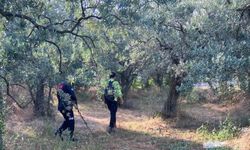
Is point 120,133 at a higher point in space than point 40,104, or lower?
lower

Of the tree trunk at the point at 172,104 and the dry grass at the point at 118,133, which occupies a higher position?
the tree trunk at the point at 172,104

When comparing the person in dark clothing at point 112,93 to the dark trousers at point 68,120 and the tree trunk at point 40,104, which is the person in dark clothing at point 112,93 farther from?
the tree trunk at point 40,104

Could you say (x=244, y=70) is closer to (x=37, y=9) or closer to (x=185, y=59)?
(x=185, y=59)

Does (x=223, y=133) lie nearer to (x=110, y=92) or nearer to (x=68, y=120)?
(x=110, y=92)

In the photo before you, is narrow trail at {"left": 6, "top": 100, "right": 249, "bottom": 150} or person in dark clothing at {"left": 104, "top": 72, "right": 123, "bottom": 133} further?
person in dark clothing at {"left": 104, "top": 72, "right": 123, "bottom": 133}

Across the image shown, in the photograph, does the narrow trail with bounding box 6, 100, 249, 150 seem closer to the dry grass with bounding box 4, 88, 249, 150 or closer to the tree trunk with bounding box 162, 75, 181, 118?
the dry grass with bounding box 4, 88, 249, 150

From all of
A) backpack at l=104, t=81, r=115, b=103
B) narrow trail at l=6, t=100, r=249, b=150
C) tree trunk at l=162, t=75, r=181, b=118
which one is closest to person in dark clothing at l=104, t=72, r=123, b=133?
backpack at l=104, t=81, r=115, b=103

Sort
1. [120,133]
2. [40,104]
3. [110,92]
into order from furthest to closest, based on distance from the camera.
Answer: [40,104] < [120,133] < [110,92]


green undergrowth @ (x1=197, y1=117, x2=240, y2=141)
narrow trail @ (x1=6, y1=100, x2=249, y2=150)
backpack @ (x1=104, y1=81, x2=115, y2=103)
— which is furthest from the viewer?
backpack @ (x1=104, y1=81, x2=115, y2=103)

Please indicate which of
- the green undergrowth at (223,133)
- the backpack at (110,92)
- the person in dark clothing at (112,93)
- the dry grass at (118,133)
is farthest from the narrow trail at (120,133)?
the backpack at (110,92)

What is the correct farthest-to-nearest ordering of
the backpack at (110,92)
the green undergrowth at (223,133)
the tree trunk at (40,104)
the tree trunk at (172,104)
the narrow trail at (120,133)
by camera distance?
1. the tree trunk at (172,104)
2. the tree trunk at (40,104)
3. the backpack at (110,92)
4. the green undergrowth at (223,133)
5. the narrow trail at (120,133)

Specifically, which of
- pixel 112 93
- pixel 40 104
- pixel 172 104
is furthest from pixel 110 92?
pixel 172 104

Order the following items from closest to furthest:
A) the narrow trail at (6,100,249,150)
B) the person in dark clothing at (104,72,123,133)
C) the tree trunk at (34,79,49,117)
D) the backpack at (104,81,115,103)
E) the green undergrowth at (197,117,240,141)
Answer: the narrow trail at (6,100,249,150) < the green undergrowth at (197,117,240,141) < the person in dark clothing at (104,72,123,133) < the backpack at (104,81,115,103) < the tree trunk at (34,79,49,117)

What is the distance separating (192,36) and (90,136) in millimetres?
4159
